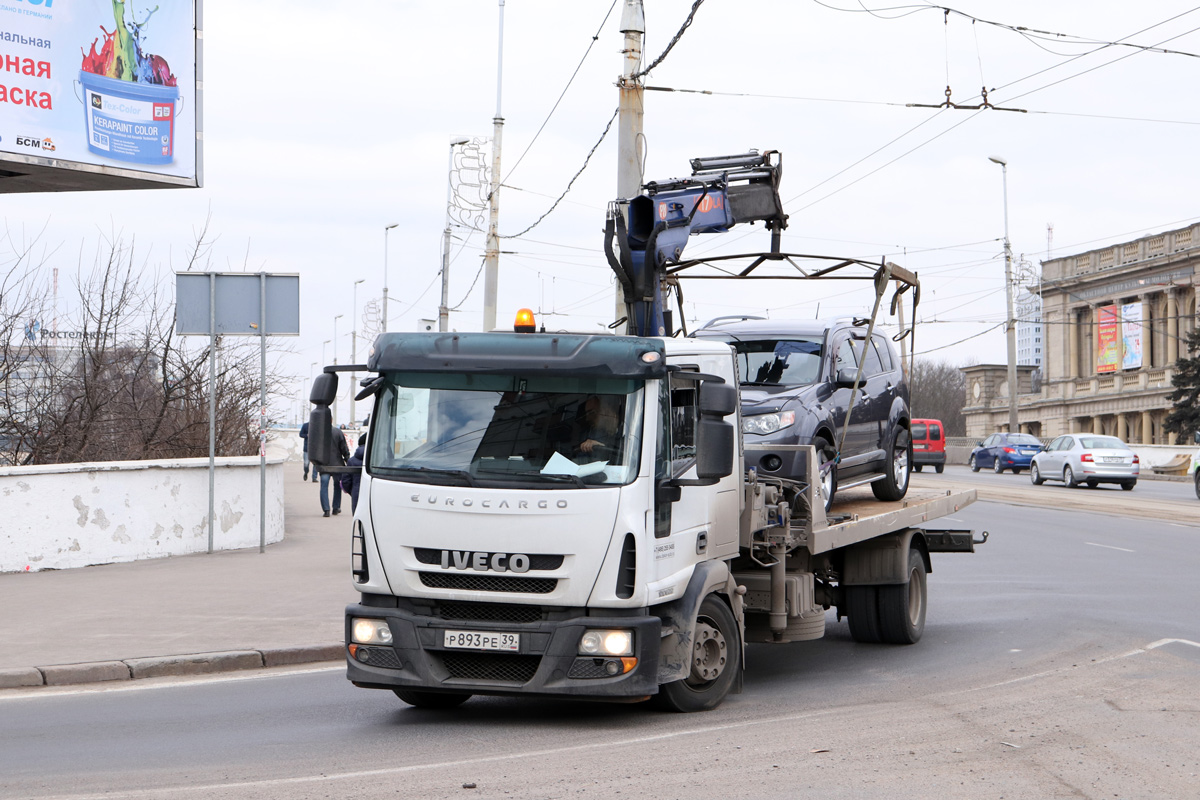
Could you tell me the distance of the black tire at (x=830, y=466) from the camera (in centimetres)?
965

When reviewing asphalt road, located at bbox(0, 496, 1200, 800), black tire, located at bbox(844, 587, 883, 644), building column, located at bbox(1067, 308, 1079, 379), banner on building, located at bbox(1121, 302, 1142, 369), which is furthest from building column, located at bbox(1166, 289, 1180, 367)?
black tire, located at bbox(844, 587, 883, 644)

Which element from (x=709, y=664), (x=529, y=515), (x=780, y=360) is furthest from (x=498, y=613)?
(x=780, y=360)

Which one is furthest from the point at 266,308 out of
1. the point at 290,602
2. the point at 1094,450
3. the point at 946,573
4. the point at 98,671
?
the point at 1094,450

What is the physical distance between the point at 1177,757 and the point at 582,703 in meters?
3.39

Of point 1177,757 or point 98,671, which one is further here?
point 98,671

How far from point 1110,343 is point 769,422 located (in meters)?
66.9

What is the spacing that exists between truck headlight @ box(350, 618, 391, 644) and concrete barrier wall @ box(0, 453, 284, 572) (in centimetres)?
788

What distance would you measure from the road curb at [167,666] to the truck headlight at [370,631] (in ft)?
8.05

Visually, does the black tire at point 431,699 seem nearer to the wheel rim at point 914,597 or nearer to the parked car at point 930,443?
the wheel rim at point 914,597

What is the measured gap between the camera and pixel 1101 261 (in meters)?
71.8

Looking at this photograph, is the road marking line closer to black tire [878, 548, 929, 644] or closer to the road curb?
black tire [878, 548, 929, 644]

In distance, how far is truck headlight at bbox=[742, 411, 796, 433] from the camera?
31.2 feet

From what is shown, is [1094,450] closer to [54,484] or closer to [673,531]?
[54,484]

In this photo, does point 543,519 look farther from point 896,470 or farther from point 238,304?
point 238,304
